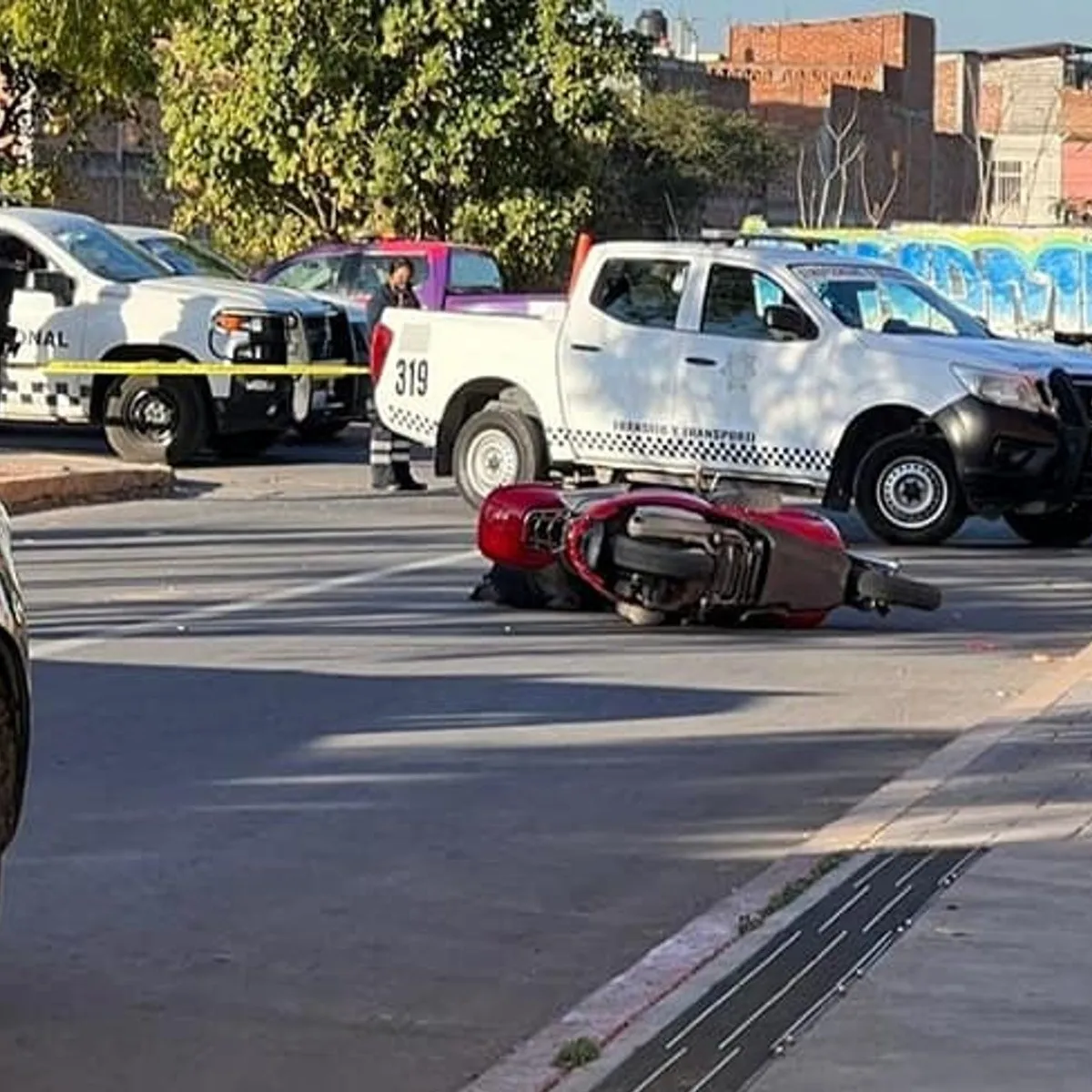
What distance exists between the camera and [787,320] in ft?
59.2

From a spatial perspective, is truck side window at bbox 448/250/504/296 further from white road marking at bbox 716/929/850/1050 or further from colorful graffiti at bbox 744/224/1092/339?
white road marking at bbox 716/929/850/1050

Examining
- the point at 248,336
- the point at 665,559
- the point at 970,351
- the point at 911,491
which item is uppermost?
the point at 970,351

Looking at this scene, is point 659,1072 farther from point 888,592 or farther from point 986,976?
point 888,592

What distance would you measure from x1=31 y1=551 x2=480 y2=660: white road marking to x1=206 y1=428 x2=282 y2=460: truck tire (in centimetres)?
650

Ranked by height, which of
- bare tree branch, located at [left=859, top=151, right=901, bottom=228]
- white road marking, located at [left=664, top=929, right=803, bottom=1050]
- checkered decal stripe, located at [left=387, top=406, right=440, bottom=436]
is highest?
bare tree branch, located at [left=859, top=151, right=901, bottom=228]

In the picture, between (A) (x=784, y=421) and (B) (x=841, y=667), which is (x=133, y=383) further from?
(B) (x=841, y=667)

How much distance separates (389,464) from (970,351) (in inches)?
214

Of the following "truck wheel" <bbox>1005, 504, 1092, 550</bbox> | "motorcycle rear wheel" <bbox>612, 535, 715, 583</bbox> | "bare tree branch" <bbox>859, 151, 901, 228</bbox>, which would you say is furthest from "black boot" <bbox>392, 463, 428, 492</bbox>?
"bare tree branch" <bbox>859, 151, 901, 228</bbox>

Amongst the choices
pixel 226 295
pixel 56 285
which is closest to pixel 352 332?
pixel 226 295

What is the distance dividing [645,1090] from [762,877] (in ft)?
7.42

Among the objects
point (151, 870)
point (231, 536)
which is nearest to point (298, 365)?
point (231, 536)

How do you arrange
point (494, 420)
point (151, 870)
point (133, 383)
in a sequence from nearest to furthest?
point (151, 870)
point (494, 420)
point (133, 383)

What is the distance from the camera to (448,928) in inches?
295

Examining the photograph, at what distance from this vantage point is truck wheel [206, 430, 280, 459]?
23047 mm
